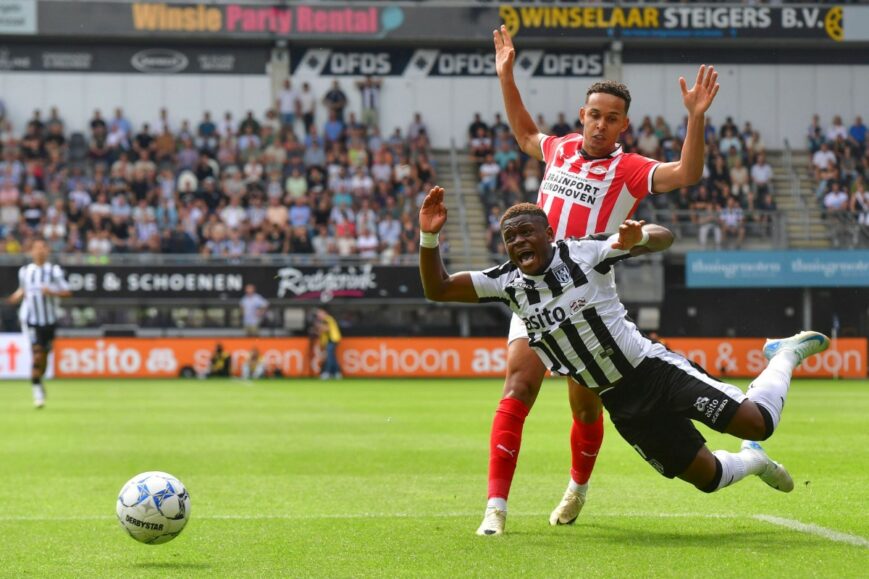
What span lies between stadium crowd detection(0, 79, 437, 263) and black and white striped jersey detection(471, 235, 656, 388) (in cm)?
2430

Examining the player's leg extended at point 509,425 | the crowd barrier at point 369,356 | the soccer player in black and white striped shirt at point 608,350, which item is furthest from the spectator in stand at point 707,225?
the soccer player in black and white striped shirt at point 608,350

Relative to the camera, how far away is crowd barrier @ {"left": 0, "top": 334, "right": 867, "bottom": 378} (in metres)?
29.7

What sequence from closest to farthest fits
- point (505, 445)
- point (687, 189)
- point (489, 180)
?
point (505, 445) < point (687, 189) < point (489, 180)

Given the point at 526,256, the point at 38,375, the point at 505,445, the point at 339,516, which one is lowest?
the point at 38,375

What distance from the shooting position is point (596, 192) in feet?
23.5

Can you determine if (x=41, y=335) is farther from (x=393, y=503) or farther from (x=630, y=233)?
(x=630, y=233)

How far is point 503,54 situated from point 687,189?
2528 centimetres

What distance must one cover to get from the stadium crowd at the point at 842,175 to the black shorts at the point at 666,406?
1047 inches

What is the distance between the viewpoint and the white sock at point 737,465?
6.68m

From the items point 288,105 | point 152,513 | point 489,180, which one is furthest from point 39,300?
point 288,105

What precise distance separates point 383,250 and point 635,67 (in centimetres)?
1094

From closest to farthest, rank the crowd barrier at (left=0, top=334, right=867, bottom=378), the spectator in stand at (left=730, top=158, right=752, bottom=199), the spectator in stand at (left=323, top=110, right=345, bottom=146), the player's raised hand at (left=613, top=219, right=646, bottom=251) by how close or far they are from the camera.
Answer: the player's raised hand at (left=613, top=219, right=646, bottom=251) < the crowd barrier at (left=0, top=334, right=867, bottom=378) < the spectator in stand at (left=730, top=158, right=752, bottom=199) < the spectator in stand at (left=323, top=110, right=345, bottom=146)

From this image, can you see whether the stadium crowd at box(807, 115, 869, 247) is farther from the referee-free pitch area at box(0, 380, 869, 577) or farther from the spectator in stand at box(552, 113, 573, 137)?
the referee-free pitch area at box(0, 380, 869, 577)

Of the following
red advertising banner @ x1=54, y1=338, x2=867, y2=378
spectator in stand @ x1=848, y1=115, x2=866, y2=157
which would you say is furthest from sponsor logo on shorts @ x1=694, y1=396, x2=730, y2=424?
spectator in stand @ x1=848, y1=115, x2=866, y2=157
